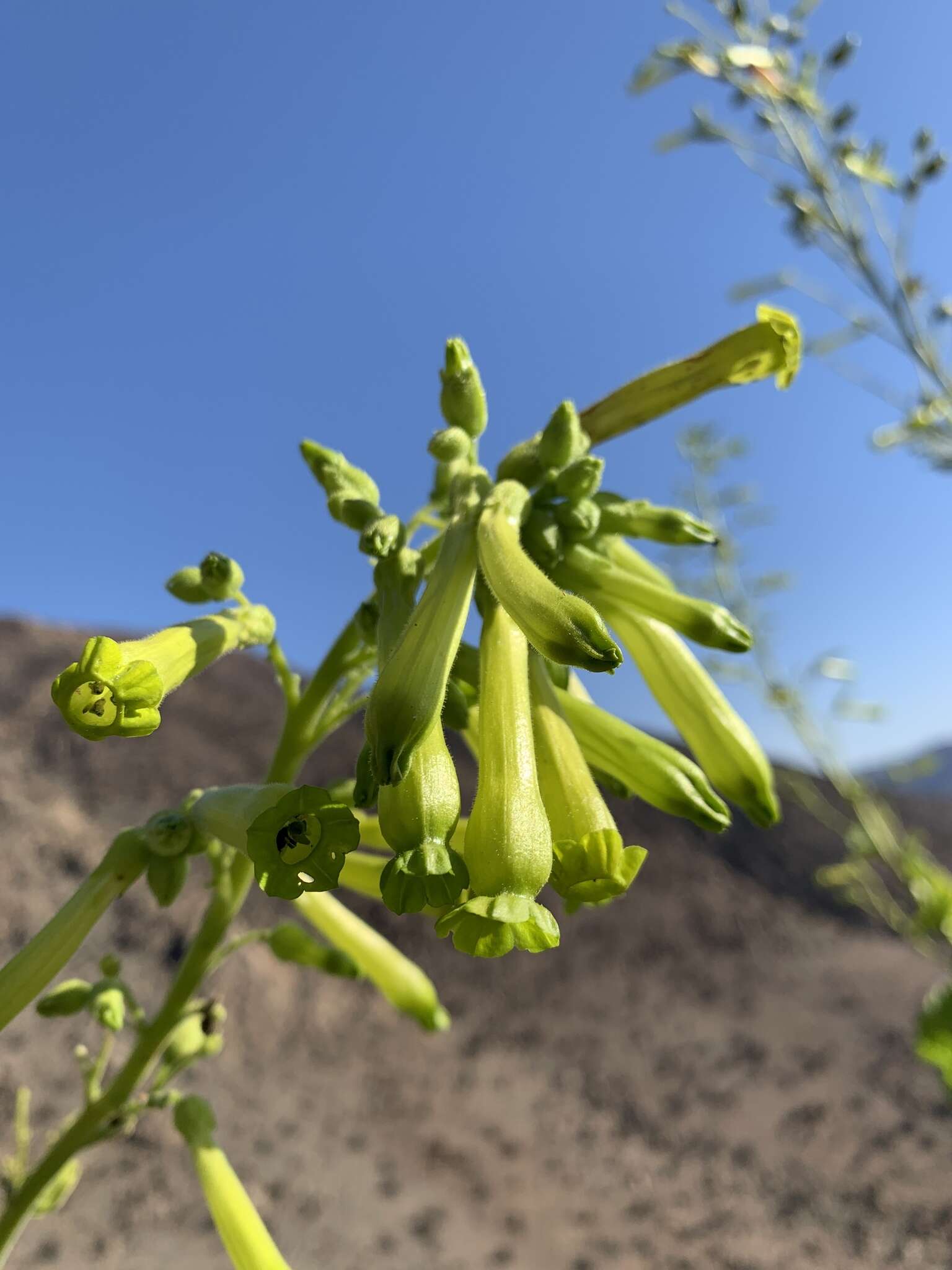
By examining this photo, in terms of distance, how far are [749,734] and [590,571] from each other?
0.37 metres

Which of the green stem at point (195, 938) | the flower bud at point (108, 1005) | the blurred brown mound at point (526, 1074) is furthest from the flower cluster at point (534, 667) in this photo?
the blurred brown mound at point (526, 1074)

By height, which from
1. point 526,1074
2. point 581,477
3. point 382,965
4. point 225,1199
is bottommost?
point 526,1074

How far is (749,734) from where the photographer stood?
1.27 m

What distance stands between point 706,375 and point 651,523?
35cm

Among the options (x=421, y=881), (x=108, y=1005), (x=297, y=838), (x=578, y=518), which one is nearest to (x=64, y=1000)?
(x=108, y=1005)

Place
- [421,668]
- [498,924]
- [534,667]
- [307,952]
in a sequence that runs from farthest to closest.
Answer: [307,952], [534,667], [421,668], [498,924]

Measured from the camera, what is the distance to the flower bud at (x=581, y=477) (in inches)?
51.7

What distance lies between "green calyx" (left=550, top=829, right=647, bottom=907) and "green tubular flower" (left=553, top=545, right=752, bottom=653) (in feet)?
1.35

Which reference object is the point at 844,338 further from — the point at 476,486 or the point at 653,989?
the point at 653,989

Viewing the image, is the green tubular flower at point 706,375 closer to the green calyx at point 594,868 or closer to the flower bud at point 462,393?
the flower bud at point 462,393

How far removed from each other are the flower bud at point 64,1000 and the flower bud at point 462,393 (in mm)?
1318

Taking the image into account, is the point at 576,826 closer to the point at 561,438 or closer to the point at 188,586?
the point at 561,438

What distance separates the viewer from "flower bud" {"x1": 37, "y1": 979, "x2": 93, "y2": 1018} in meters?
1.55

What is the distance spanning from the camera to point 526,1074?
8.45m
